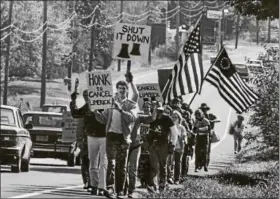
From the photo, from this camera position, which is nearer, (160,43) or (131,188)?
(160,43)

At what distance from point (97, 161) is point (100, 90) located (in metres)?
1.80

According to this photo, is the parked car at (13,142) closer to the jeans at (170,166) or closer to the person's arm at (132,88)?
the person's arm at (132,88)

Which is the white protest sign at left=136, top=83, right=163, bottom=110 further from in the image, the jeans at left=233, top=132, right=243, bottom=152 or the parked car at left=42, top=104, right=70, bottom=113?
the jeans at left=233, top=132, right=243, bottom=152

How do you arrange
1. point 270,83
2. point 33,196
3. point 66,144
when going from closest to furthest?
point 66,144 < point 33,196 < point 270,83

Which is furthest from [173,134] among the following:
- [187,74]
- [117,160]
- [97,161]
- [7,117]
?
[7,117]

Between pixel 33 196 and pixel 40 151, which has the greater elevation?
pixel 40 151

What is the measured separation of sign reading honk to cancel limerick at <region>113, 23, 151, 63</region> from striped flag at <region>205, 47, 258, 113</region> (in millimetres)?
Answer: 3770

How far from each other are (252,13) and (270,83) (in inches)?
112

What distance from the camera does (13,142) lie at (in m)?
7.68

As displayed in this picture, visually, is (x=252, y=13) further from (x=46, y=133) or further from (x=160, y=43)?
(x=46, y=133)

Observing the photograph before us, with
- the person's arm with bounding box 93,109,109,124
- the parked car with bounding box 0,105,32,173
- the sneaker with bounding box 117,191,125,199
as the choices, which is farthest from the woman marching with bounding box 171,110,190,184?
the parked car with bounding box 0,105,32,173

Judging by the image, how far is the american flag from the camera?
14.7m

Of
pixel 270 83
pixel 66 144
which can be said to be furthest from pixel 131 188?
pixel 270 83

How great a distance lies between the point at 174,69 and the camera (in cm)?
1482
